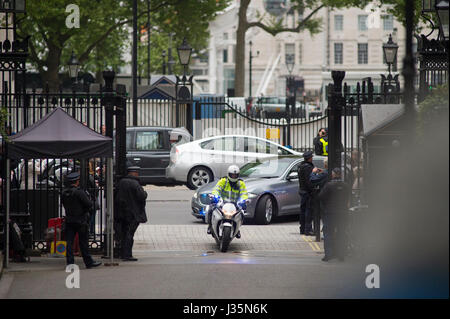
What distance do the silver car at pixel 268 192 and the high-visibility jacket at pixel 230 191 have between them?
9.37 feet

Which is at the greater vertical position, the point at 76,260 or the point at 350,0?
the point at 350,0

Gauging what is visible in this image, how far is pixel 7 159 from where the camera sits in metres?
14.6

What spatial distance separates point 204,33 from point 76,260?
35288 millimetres

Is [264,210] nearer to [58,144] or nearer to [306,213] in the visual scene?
[306,213]

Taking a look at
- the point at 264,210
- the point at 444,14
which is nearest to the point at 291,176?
the point at 264,210

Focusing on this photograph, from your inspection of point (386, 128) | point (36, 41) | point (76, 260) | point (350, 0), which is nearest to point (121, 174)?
point (76, 260)

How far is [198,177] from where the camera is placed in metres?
26.1

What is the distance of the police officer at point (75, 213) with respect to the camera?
14469mm

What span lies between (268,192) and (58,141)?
674 cm

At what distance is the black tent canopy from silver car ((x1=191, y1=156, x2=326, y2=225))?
581 centimetres

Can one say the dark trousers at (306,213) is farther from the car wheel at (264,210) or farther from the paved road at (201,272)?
the car wheel at (264,210)

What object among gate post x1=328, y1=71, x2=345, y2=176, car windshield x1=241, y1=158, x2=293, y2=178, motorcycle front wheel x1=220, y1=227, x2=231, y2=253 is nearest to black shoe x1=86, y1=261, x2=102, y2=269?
motorcycle front wheel x1=220, y1=227, x2=231, y2=253

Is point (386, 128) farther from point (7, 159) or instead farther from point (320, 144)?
point (320, 144)

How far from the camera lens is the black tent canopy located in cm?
1448
